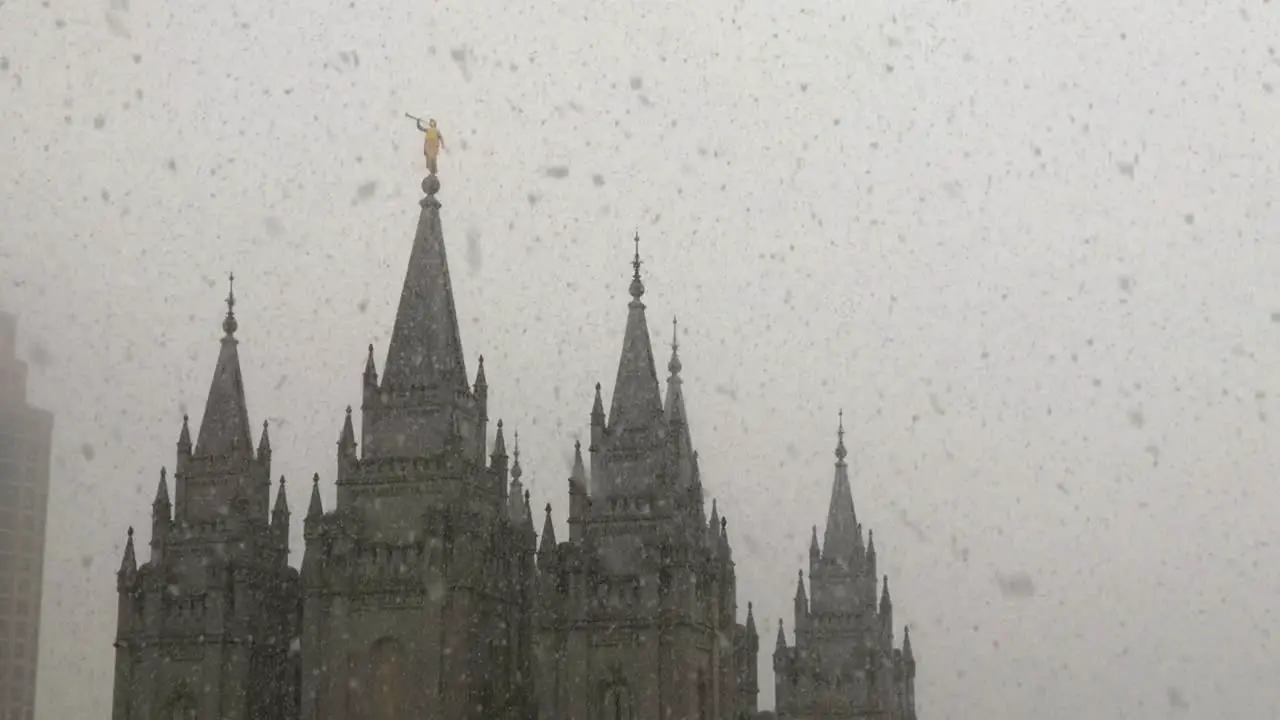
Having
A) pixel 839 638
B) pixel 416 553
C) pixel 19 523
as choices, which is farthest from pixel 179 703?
pixel 839 638

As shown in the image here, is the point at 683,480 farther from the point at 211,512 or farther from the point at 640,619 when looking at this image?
the point at 211,512

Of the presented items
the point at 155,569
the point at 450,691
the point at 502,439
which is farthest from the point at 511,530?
the point at 155,569

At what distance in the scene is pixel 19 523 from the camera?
6506 centimetres

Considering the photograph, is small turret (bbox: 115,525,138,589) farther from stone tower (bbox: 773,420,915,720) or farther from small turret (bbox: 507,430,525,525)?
stone tower (bbox: 773,420,915,720)

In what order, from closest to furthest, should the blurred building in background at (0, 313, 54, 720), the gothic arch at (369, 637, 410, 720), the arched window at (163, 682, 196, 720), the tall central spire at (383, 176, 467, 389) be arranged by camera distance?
the blurred building in background at (0, 313, 54, 720), the gothic arch at (369, 637, 410, 720), the tall central spire at (383, 176, 467, 389), the arched window at (163, 682, 196, 720)

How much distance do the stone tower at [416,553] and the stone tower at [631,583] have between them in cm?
214

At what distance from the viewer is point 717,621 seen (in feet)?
222

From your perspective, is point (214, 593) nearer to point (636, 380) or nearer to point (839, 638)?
point (636, 380)

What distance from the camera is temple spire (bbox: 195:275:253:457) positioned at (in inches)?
2655

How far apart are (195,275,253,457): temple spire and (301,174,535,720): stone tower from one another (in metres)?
4.69

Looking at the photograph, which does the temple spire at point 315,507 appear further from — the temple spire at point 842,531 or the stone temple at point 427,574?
the temple spire at point 842,531

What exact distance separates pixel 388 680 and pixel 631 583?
8.07m

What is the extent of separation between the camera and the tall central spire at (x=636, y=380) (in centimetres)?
6594

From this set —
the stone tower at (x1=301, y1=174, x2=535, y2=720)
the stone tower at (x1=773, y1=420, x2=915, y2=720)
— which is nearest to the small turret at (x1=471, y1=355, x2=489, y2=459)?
the stone tower at (x1=301, y1=174, x2=535, y2=720)
